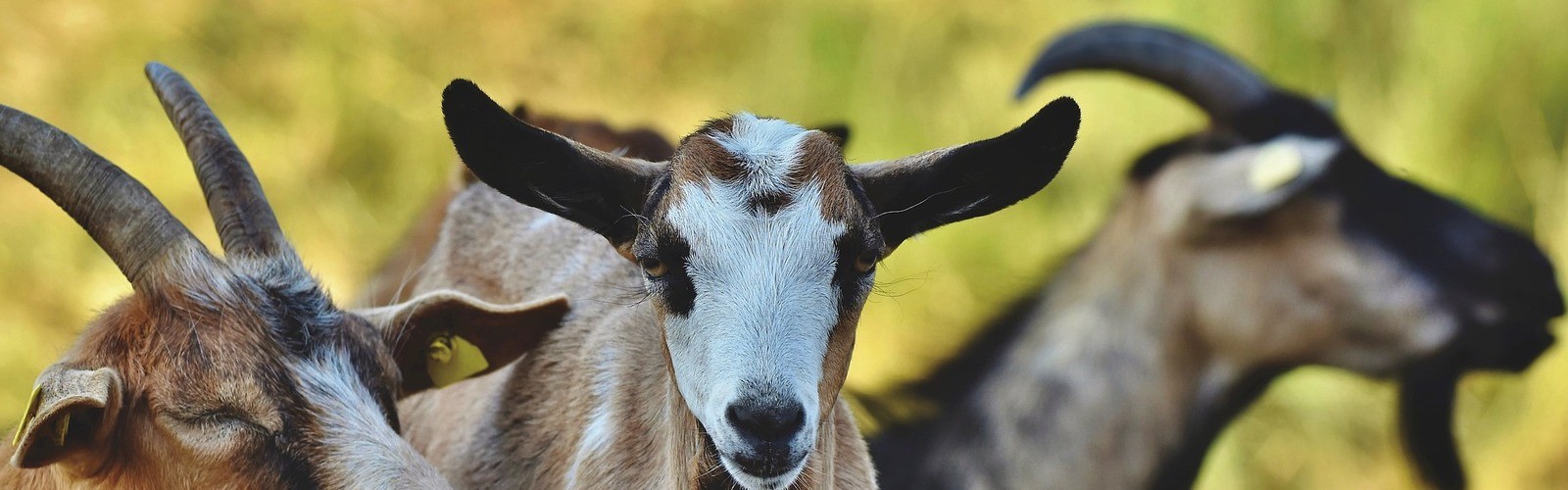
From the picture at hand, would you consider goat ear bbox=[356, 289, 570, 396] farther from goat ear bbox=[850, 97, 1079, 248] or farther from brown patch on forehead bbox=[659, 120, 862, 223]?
goat ear bbox=[850, 97, 1079, 248]

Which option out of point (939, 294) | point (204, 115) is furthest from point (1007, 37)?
point (204, 115)

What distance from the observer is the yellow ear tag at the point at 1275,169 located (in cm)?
588

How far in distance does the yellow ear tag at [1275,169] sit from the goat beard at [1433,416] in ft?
3.01

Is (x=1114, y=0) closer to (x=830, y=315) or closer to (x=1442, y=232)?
(x=1442, y=232)

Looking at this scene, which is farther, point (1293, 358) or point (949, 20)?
point (949, 20)

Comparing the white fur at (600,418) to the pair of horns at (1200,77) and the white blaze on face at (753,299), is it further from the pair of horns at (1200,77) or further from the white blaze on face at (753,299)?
the pair of horns at (1200,77)

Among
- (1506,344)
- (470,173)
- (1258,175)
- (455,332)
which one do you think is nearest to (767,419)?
(455,332)

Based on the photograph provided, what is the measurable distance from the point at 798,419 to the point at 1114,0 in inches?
282

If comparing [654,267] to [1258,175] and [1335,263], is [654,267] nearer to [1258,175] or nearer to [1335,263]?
[1258,175]

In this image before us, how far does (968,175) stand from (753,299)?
2.04 feet

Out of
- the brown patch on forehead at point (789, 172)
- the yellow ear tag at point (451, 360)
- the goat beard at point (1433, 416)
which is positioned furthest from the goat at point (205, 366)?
the goat beard at point (1433, 416)

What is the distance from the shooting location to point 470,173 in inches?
208

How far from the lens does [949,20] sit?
32.9 ft

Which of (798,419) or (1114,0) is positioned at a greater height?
(1114,0)
